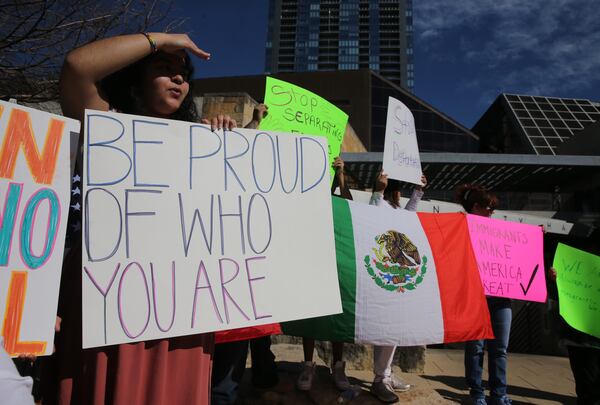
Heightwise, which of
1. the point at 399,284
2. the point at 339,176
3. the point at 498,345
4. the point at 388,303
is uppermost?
the point at 339,176

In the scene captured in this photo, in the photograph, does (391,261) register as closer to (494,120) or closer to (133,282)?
(133,282)

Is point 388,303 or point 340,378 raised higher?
point 388,303

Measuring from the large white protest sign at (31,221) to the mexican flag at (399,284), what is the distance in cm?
160

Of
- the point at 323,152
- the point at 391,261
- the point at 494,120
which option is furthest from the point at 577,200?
the point at 494,120

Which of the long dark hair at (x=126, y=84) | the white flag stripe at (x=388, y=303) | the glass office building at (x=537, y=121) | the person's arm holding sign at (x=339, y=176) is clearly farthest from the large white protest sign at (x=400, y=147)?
the glass office building at (x=537, y=121)

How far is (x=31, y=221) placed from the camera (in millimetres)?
1053

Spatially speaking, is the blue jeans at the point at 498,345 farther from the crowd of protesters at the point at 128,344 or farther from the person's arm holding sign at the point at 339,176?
the crowd of protesters at the point at 128,344

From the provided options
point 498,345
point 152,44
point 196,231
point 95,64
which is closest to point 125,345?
point 196,231

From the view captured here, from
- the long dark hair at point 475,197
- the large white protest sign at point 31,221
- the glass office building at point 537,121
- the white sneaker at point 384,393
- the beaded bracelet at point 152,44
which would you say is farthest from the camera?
the glass office building at point 537,121

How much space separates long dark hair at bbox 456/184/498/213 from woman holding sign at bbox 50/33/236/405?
9.11ft

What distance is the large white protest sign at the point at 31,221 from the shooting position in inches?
39.1

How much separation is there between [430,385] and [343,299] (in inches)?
87.8

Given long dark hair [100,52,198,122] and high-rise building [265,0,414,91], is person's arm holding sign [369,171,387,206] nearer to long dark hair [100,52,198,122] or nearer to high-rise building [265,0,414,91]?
long dark hair [100,52,198,122]

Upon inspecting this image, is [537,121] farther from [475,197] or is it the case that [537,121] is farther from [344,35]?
[344,35]
